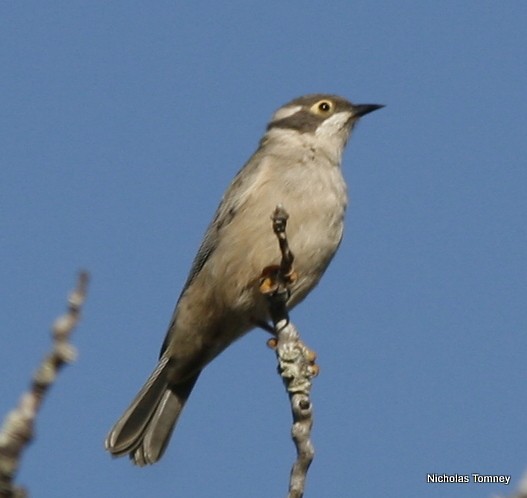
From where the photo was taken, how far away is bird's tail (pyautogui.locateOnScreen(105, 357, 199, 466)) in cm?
873

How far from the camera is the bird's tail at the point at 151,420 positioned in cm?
873

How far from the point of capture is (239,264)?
8500 millimetres

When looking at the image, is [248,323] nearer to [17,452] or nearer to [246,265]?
[246,265]

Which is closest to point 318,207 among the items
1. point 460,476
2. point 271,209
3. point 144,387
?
point 271,209

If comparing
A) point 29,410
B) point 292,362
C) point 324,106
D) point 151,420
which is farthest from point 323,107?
point 29,410

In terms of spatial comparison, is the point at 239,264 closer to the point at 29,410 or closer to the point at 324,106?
the point at 324,106

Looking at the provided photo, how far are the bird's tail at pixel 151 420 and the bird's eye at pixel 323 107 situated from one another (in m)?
2.82

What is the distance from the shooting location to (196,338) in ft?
29.2

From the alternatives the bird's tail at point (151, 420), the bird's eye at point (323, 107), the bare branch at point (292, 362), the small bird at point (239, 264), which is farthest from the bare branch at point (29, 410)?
the bird's eye at point (323, 107)

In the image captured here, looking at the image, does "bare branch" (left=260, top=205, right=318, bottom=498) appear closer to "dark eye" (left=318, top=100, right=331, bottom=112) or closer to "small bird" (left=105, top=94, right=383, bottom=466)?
"small bird" (left=105, top=94, right=383, bottom=466)

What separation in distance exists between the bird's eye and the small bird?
53 cm

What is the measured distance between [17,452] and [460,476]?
3.60 metres

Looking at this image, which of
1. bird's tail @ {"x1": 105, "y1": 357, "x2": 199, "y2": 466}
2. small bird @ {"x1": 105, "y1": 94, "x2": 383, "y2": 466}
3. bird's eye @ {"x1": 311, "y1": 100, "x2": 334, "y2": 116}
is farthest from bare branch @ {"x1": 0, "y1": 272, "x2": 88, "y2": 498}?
bird's eye @ {"x1": 311, "y1": 100, "x2": 334, "y2": 116}

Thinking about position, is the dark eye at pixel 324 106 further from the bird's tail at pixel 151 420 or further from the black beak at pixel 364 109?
the bird's tail at pixel 151 420
